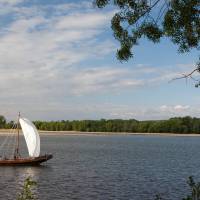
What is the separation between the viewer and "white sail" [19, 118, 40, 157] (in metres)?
71.8

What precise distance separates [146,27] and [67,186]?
119 ft

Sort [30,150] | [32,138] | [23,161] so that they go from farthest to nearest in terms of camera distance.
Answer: [32,138] < [30,150] < [23,161]

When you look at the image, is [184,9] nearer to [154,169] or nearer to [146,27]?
[146,27]

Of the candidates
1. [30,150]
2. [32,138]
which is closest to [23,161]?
[30,150]

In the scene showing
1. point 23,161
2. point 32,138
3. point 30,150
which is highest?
point 32,138

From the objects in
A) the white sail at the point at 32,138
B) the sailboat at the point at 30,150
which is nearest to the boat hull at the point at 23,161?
the sailboat at the point at 30,150

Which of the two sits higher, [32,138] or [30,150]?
[32,138]

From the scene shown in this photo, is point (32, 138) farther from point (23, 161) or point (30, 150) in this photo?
point (23, 161)

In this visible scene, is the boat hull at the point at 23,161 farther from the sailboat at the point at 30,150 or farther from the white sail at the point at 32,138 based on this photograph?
the white sail at the point at 32,138

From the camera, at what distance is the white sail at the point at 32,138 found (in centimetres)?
7181

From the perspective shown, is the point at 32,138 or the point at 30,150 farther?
the point at 32,138

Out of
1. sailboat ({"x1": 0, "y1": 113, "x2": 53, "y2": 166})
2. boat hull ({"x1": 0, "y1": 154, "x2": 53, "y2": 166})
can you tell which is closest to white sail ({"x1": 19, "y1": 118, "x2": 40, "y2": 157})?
sailboat ({"x1": 0, "y1": 113, "x2": 53, "y2": 166})

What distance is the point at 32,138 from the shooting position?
238 ft

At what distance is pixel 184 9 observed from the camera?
40.7 ft
